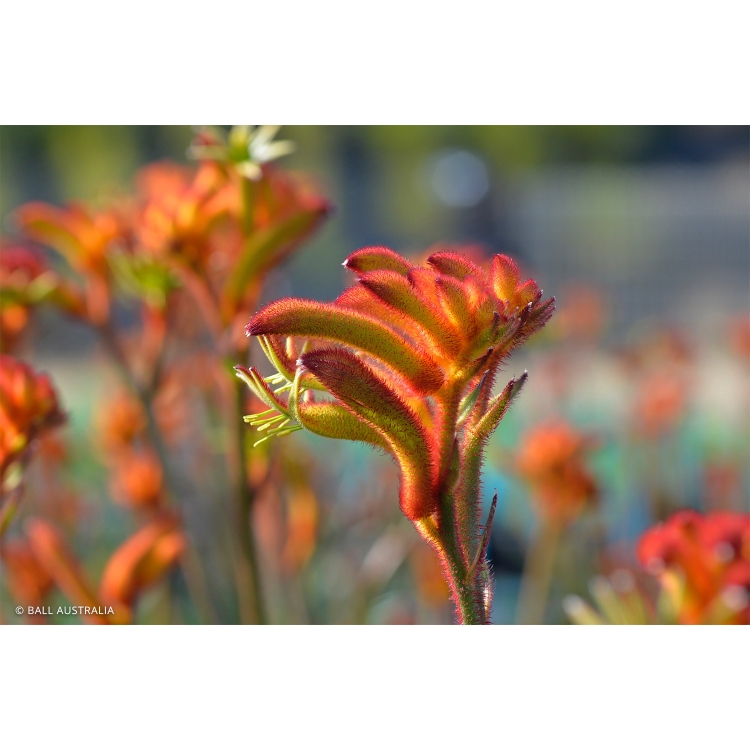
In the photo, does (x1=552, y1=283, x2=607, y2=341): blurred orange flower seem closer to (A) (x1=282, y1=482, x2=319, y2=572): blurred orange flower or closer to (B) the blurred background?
(B) the blurred background

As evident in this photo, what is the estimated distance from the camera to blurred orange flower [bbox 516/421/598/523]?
0.85 m

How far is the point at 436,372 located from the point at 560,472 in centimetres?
53

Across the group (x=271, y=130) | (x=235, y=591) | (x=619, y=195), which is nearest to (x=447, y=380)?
(x=271, y=130)

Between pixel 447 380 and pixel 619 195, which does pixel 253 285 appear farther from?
pixel 619 195

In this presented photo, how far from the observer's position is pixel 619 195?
89.0 inches

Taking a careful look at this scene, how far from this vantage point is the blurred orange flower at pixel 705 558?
56 cm

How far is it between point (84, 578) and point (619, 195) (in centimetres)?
188

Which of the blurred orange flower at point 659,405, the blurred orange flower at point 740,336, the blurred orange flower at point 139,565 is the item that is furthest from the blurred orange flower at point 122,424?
the blurred orange flower at point 740,336

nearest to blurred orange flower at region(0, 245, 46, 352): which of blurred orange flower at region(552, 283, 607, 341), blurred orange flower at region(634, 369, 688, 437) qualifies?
blurred orange flower at region(552, 283, 607, 341)

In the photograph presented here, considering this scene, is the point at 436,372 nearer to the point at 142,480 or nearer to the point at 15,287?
the point at 15,287

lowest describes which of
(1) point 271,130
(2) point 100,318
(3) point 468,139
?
(2) point 100,318

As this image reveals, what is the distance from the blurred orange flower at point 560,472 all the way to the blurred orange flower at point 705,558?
0.28m

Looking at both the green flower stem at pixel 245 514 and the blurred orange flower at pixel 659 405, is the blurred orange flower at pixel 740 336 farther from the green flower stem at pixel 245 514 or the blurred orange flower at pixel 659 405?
the green flower stem at pixel 245 514

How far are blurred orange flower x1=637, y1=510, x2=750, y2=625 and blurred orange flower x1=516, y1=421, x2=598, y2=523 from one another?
11.1 inches
